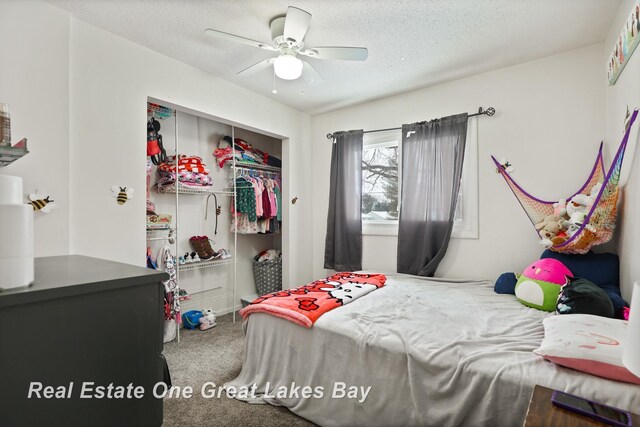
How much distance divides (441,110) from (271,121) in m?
1.82

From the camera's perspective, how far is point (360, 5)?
1932 millimetres

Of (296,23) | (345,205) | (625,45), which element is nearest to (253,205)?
(345,205)

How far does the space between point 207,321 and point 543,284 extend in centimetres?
294

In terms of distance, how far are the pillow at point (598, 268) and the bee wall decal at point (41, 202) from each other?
3480 millimetres

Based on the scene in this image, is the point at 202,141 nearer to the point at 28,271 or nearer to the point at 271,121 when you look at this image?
the point at 271,121

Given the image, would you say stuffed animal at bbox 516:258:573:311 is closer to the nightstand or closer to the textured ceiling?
the nightstand

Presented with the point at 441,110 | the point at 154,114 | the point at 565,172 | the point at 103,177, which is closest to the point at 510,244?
the point at 565,172

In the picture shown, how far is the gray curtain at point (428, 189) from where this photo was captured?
296 centimetres

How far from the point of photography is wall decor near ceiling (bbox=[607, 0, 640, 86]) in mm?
1572

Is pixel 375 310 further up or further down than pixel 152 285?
further down

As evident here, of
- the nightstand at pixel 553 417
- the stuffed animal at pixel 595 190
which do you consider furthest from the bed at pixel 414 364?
the stuffed animal at pixel 595 190

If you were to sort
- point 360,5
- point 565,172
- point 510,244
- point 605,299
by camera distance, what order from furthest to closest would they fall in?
point 510,244
point 565,172
point 360,5
point 605,299

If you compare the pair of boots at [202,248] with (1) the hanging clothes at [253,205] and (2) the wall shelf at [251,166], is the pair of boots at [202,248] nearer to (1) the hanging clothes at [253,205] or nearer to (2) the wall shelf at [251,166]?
(1) the hanging clothes at [253,205]

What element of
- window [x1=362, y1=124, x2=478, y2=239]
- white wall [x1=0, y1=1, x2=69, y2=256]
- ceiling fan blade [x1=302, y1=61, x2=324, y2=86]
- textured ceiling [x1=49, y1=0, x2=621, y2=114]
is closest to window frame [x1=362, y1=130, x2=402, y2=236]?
window [x1=362, y1=124, x2=478, y2=239]
